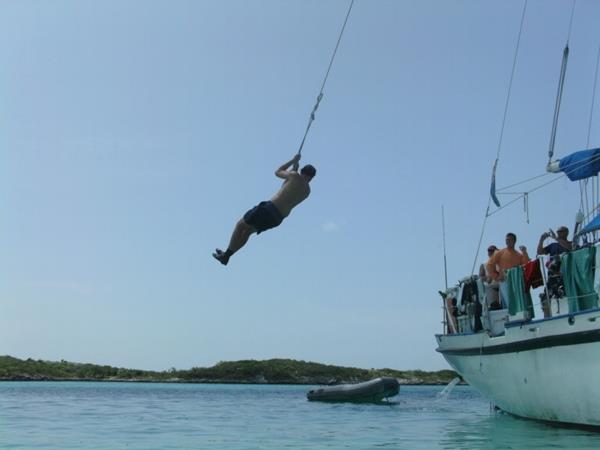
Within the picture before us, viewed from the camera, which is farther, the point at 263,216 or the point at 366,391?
the point at 366,391

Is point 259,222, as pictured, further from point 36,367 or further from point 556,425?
point 36,367

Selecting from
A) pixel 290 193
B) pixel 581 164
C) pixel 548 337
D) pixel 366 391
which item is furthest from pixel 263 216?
pixel 366 391

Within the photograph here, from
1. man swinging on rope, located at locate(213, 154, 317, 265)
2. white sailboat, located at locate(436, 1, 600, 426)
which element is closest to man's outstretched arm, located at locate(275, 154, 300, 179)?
man swinging on rope, located at locate(213, 154, 317, 265)

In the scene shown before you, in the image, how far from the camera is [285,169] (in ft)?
42.2


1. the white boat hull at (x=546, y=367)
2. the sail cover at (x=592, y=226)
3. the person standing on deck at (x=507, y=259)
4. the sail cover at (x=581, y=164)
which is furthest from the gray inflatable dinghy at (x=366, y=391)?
the sail cover at (x=592, y=226)

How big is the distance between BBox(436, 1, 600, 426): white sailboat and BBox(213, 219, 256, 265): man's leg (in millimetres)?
7413

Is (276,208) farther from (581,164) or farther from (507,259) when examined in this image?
(581,164)

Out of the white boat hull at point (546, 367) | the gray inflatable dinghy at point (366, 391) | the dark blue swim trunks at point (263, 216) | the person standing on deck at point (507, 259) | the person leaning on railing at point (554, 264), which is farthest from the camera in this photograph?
the gray inflatable dinghy at point (366, 391)

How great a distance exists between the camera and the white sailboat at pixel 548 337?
16266mm

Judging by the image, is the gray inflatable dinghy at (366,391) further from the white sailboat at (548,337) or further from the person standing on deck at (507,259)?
the person standing on deck at (507,259)

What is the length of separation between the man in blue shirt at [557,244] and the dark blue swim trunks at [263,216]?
8.55 m

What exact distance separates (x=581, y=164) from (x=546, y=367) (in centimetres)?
777

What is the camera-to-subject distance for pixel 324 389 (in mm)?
48125

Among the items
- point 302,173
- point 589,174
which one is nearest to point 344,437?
point 302,173
